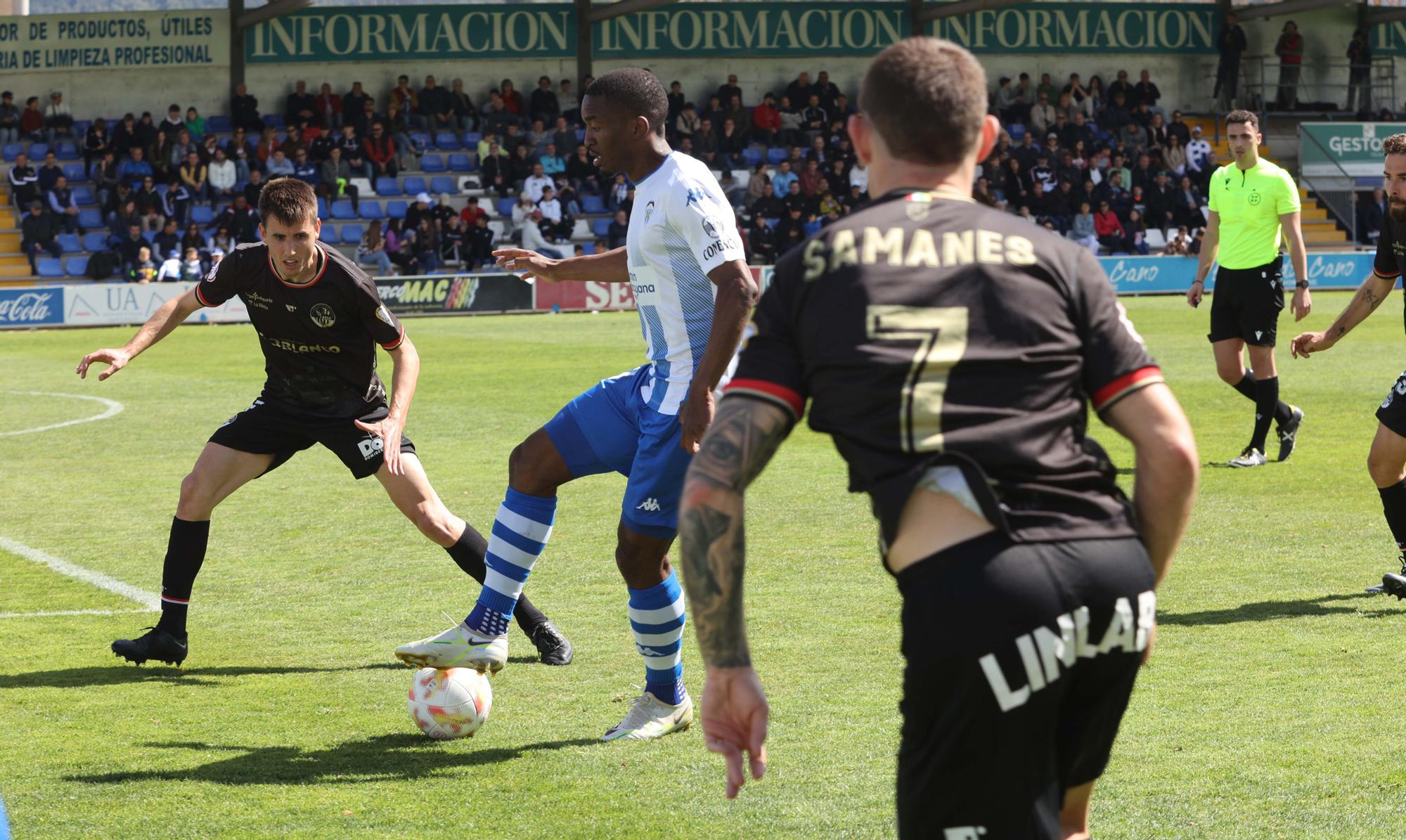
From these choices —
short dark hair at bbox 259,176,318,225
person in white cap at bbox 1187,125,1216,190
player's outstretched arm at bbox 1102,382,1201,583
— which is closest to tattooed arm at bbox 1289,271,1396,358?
short dark hair at bbox 259,176,318,225

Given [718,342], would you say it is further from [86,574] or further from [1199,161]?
[1199,161]

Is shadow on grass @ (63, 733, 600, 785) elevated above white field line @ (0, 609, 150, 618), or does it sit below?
above

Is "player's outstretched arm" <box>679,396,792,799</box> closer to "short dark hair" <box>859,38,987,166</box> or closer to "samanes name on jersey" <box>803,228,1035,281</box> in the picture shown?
"samanes name on jersey" <box>803,228,1035,281</box>

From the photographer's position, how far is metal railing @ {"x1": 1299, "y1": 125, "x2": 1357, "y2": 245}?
40.4m

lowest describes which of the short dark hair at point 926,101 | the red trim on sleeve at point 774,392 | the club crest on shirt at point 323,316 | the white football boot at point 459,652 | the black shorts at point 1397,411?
the white football boot at point 459,652

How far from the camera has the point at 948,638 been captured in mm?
2453

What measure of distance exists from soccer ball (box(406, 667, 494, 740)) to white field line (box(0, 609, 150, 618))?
8.58 ft

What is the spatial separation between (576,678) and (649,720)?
0.82 m

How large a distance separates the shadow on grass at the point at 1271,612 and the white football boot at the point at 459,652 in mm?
2790

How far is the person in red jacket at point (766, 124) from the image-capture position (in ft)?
125

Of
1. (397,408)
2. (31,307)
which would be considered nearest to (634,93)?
(397,408)

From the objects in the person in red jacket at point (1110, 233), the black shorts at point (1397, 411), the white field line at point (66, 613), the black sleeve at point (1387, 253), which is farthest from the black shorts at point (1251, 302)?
the person in red jacket at point (1110, 233)

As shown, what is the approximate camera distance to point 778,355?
2.57 meters

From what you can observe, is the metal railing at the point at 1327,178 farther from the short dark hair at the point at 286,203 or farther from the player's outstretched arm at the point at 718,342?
the player's outstretched arm at the point at 718,342
